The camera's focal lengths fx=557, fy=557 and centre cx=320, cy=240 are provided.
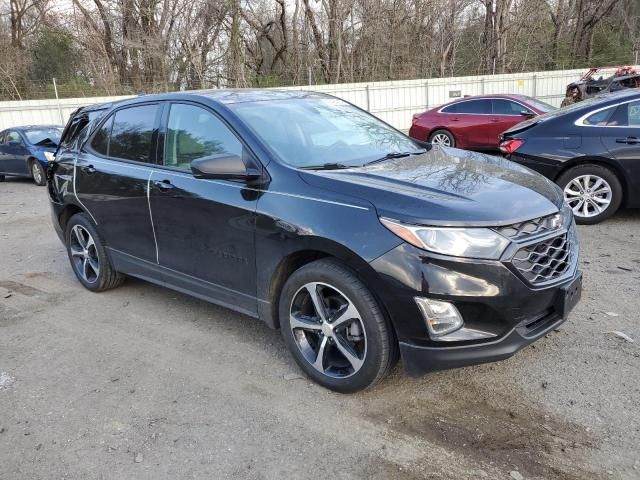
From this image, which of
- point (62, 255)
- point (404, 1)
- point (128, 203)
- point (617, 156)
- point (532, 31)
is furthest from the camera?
point (532, 31)

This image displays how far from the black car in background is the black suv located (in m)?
2.86

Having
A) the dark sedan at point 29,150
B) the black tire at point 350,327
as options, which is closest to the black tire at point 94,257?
the black tire at point 350,327

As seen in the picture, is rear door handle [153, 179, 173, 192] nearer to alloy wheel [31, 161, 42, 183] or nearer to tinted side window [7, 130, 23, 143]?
alloy wheel [31, 161, 42, 183]

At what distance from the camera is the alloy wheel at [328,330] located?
125 inches

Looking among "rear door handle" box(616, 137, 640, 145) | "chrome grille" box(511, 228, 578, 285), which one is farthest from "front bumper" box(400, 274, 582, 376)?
"rear door handle" box(616, 137, 640, 145)

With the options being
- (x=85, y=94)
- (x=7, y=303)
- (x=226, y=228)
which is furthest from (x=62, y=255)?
(x=85, y=94)

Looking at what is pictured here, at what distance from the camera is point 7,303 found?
515 cm

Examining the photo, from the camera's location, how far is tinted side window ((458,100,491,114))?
1321 centimetres

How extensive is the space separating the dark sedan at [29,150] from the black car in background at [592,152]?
1086cm

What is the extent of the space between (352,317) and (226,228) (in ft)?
3.59

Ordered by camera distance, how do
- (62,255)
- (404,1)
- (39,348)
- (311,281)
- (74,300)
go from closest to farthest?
(311,281)
(39,348)
(74,300)
(62,255)
(404,1)

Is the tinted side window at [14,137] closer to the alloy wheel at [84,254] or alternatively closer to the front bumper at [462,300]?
the alloy wheel at [84,254]

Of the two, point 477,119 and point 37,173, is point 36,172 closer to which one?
point 37,173

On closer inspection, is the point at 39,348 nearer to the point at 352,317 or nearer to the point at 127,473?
the point at 127,473
